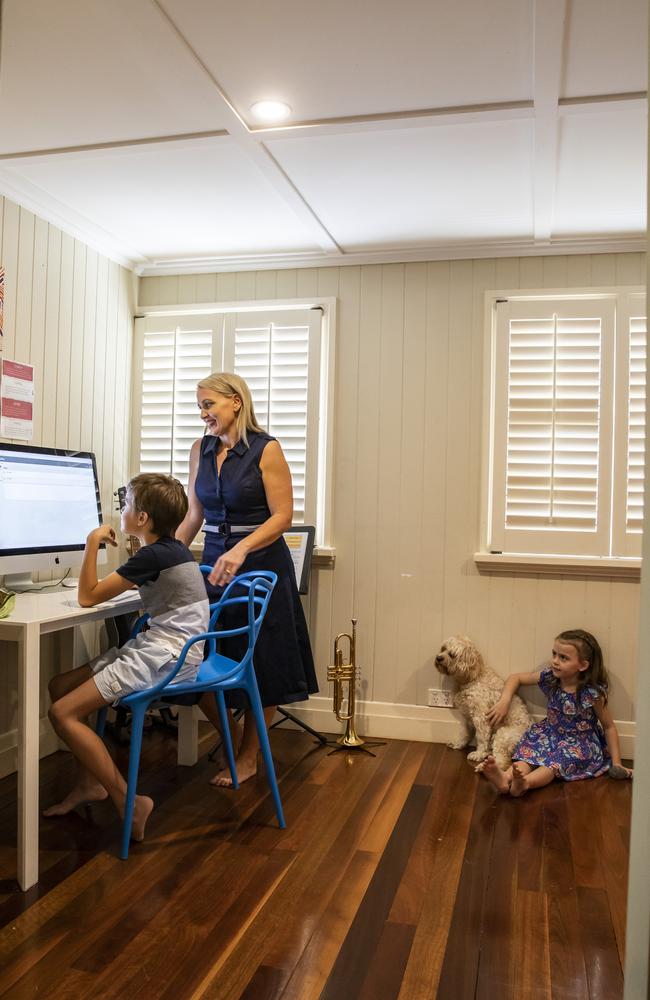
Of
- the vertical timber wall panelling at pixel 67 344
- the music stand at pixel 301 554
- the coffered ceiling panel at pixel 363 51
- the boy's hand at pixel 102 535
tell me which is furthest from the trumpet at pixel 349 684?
the coffered ceiling panel at pixel 363 51

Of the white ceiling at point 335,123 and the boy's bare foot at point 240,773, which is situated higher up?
the white ceiling at point 335,123

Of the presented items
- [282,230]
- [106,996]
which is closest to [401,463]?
[282,230]

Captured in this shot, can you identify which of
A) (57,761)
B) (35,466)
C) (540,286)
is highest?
(540,286)

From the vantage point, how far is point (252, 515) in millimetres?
3178

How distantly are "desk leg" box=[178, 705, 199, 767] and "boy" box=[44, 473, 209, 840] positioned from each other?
689mm

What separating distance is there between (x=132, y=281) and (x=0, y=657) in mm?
2146

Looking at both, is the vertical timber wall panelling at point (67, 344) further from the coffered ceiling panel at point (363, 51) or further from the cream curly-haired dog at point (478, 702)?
the cream curly-haired dog at point (478, 702)

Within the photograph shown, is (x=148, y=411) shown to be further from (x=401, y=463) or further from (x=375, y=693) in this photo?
(x=375, y=693)

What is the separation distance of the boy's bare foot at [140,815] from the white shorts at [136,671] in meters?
0.33

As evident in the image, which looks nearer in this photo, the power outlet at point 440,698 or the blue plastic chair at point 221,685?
the blue plastic chair at point 221,685

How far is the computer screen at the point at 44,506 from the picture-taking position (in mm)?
2887

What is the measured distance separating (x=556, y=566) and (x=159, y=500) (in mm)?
1997

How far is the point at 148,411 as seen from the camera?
4.26 meters

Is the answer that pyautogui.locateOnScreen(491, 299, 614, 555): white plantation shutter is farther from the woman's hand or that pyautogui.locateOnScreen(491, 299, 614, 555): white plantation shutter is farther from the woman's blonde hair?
the woman's hand
